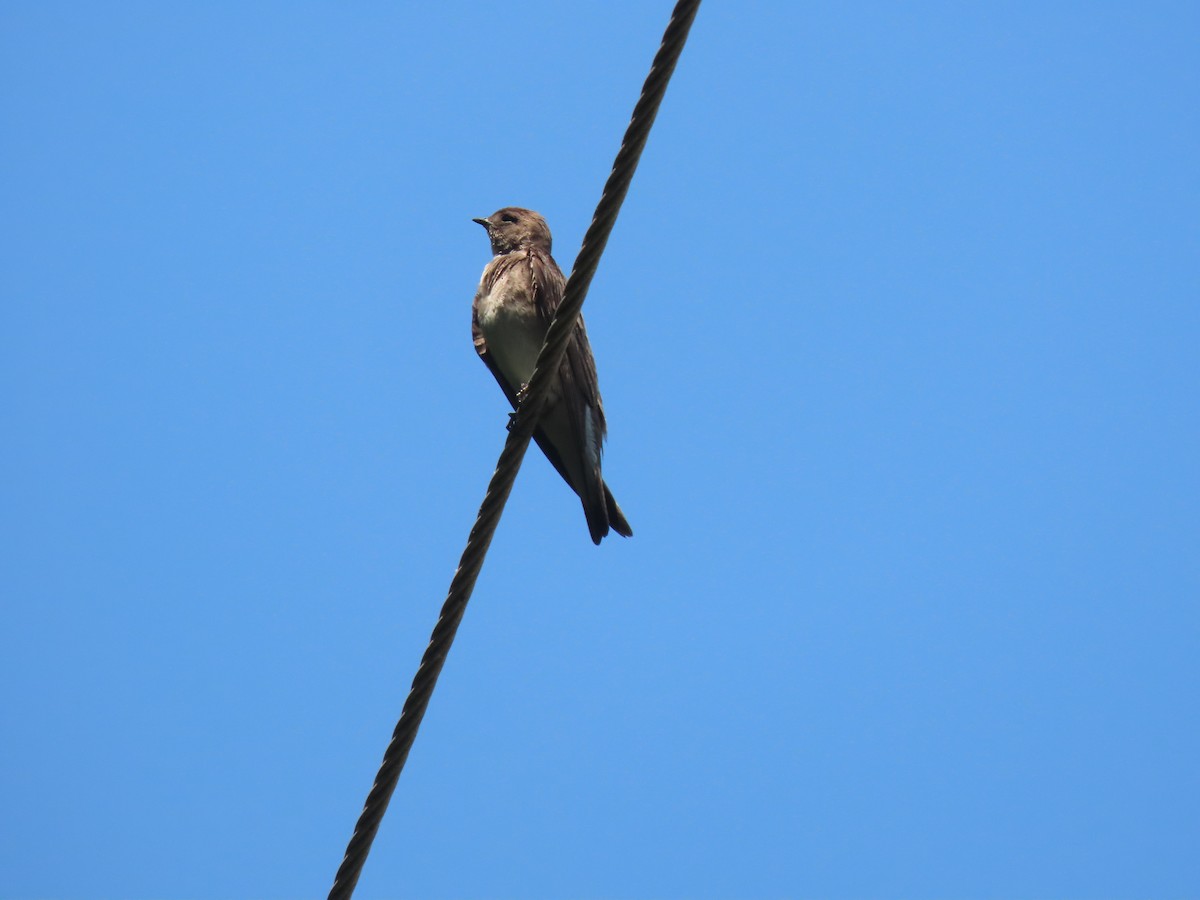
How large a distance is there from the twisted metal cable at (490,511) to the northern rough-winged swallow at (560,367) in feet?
7.15

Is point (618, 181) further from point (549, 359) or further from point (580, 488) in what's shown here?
point (580, 488)

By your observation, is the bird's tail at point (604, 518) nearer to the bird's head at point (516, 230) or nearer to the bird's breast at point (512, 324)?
the bird's breast at point (512, 324)

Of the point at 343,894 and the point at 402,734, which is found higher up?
the point at 402,734

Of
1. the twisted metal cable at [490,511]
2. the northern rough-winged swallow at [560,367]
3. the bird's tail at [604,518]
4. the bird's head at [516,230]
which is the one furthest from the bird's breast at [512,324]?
the twisted metal cable at [490,511]

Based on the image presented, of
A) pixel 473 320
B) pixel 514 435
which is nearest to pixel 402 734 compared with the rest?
pixel 514 435

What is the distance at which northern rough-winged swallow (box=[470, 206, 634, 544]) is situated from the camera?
595 centimetres

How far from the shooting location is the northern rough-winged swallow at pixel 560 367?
5.95 meters

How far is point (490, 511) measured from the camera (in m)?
3.64

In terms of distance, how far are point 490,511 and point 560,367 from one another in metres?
2.34

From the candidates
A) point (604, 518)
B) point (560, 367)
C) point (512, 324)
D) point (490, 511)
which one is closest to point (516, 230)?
point (512, 324)

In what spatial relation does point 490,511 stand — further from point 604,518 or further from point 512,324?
point 512,324

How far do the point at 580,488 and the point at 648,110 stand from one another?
313 centimetres

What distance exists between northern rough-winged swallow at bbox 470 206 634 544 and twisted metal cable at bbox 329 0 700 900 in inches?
85.8

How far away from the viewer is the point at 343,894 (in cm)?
336
